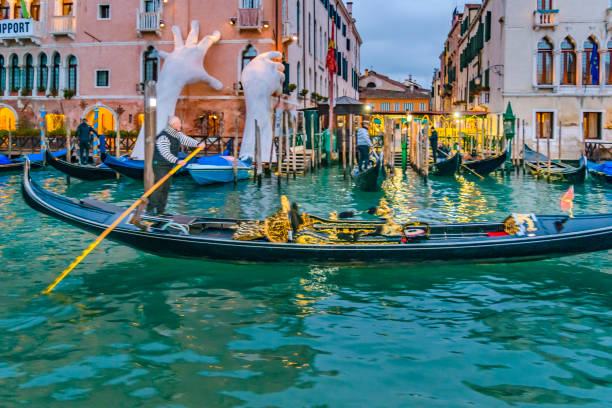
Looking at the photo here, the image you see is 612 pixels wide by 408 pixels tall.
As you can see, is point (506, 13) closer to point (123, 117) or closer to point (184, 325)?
point (123, 117)

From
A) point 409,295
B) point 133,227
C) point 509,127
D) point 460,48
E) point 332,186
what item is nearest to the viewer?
point 409,295

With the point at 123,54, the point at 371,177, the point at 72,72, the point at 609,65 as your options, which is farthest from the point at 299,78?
the point at 371,177

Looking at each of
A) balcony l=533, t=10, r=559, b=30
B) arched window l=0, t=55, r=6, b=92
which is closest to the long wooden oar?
balcony l=533, t=10, r=559, b=30

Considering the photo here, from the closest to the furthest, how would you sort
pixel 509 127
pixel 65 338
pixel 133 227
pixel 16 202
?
pixel 65 338, pixel 133 227, pixel 16 202, pixel 509 127

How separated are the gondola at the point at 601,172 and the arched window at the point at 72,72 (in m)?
16.6

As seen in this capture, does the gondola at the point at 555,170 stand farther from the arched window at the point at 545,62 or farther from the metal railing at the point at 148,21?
the metal railing at the point at 148,21

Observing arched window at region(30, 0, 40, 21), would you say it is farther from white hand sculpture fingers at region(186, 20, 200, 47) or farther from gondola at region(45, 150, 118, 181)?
gondola at region(45, 150, 118, 181)

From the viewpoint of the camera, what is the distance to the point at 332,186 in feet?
49.4

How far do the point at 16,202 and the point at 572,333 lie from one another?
9.93 metres

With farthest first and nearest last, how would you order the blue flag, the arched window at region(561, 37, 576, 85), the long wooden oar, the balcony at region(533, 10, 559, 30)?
the arched window at region(561, 37, 576, 85), the balcony at region(533, 10, 559, 30), the blue flag, the long wooden oar

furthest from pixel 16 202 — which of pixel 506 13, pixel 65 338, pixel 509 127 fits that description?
pixel 506 13

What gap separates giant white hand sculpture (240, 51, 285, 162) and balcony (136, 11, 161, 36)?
4065mm

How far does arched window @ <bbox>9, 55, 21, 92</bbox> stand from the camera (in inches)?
A: 894

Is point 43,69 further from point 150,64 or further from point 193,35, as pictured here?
point 193,35
